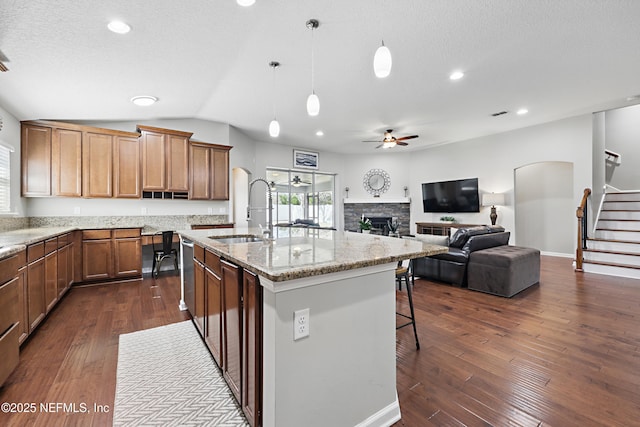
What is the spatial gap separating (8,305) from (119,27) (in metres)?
2.23

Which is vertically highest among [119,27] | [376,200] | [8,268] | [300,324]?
[119,27]

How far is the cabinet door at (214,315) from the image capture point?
185 cm

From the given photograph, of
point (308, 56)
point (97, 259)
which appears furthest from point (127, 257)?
point (308, 56)

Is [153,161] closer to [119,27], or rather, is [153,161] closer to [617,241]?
[119,27]

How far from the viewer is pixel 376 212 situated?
8828mm

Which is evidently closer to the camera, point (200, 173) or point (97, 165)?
point (97, 165)

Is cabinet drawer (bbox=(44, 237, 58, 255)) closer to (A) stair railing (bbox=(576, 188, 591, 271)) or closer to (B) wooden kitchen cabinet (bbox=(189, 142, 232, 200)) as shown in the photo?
(B) wooden kitchen cabinet (bbox=(189, 142, 232, 200))

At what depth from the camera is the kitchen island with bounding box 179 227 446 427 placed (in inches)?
46.3

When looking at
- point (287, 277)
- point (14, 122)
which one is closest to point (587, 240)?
point (287, 277)

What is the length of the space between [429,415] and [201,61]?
3.71m

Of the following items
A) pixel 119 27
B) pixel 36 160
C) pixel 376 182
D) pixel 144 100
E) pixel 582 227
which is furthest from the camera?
pixel 376 182

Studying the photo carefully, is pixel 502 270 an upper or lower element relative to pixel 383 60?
lower

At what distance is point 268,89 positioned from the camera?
4.05m

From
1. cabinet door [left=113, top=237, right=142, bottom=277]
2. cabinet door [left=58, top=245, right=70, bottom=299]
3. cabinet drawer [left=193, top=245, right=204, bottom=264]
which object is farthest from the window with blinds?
cabinet drawer [left=193, top=245, right=204, bottom=264]
